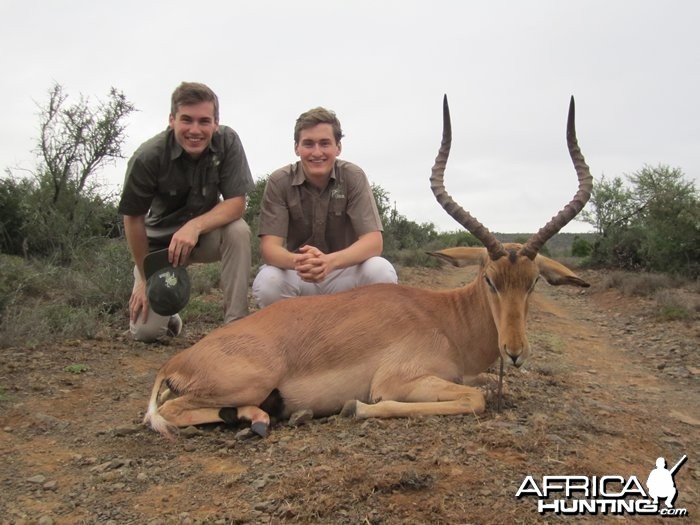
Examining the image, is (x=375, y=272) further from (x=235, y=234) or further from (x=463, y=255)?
(x=235, y=234)

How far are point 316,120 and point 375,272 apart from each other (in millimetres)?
1765

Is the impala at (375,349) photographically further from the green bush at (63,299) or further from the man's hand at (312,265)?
the green bush at (63,299)

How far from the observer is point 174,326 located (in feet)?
27.6

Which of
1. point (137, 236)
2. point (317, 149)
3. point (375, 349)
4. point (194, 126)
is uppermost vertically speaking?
point (194, 126)

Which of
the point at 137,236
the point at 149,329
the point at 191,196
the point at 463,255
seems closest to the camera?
the point at 463,255

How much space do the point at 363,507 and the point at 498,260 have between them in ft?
9.13

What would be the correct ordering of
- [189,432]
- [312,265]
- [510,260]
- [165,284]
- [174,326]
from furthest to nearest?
1. [174,326]
2. [165,284]
3. [312,265]
4. [510,260]
5. [189,432]

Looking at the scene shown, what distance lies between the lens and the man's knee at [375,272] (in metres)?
6.99

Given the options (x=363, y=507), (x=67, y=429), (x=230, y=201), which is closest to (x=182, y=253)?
(x=230, y=201)

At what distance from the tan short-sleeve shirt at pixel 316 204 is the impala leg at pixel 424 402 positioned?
8.03ft

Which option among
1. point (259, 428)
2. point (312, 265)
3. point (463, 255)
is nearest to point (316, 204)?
point (312, 265)

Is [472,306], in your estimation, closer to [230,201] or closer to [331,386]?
[331,386]

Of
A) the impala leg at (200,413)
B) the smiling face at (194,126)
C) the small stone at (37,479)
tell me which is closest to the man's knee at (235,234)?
the smiling face at (194,126)

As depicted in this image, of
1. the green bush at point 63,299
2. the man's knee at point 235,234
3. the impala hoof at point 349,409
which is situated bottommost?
the impala hoof at point 349,409
